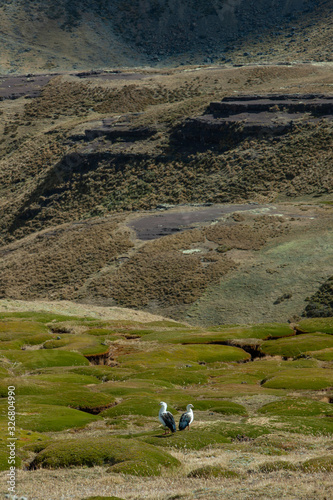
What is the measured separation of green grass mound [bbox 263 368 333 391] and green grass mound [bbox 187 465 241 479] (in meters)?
20.2

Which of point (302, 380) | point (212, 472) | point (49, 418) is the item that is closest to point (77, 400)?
point (49, 418)

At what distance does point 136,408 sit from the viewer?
31500 millimetres

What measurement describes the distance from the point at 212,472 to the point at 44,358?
29.4m

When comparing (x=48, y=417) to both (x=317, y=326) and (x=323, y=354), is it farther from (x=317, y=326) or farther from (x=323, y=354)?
(x=317, y=326)

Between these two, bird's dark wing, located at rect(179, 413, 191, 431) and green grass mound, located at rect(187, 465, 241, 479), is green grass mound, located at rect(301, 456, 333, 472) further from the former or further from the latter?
bird's dark wing, located at rect(179, 413, 191, 431)

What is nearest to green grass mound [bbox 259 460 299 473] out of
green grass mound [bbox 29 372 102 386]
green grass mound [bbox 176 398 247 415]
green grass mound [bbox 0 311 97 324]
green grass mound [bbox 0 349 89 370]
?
green grass mound [bbox 176 398 247 415]

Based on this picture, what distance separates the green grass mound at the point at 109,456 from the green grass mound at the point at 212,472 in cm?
131

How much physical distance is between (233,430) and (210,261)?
7265cm

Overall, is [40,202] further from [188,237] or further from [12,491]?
[12,491]

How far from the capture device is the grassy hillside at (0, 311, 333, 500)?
64.4 feet

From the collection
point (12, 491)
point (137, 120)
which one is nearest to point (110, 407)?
point (12, 491)

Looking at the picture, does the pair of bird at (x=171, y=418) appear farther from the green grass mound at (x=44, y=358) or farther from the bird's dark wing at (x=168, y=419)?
the green grass mound at (x=44, y=358)

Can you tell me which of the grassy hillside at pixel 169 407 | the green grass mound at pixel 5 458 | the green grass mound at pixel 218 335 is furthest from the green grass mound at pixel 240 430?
the green grass mound at pixel 218 335

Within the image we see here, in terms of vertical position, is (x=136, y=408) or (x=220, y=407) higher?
(x=136, y=408)
